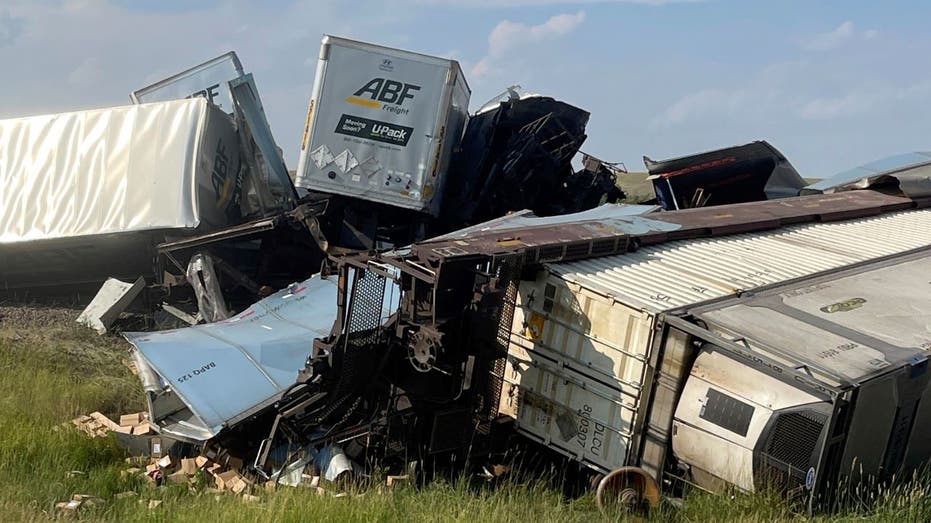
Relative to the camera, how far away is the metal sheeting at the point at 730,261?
6.62 meters

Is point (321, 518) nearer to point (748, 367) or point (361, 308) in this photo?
point (361, 308)

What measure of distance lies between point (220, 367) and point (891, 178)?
10.5 meters

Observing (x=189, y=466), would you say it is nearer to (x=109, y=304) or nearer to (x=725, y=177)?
(x=109, y=304)

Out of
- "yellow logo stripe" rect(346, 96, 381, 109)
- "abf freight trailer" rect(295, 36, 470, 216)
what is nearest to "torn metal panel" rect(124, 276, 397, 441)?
"abf freight trailer" rect(295, 36, 470, 216)

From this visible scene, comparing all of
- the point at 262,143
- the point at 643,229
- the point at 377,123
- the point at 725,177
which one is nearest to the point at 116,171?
the point at 262,143

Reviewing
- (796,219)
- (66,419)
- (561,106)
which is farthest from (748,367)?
(561,106)

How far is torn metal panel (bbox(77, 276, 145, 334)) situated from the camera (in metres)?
10.6

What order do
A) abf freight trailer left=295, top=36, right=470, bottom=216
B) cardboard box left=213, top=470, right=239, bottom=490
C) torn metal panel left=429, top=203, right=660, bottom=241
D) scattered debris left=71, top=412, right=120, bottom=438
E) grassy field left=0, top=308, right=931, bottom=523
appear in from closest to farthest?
grassy field left=0, top=308, right=931, bottom=523 → cardboard box left=213, top=470, right=239, bottom=490 → scattered debris left=71, top=412, right=120, bottom=438 → torn metal panel left=429, top=203, right=660, bottom=241 → abf freight trailer left=295, top=36, right=470, bottom=216

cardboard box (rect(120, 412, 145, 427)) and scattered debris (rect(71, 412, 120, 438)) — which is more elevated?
cardboard box (rect(120, 412, 145, 427))

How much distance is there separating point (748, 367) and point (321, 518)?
3012 millimetres

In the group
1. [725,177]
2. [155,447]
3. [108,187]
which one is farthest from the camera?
[725,177]

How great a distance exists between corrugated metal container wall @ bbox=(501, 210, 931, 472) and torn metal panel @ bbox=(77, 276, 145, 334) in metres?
6.04

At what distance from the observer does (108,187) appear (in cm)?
1131

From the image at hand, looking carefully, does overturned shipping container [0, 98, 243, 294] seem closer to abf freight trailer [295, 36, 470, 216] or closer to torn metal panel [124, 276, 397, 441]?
abf freight trailer [295, 36, 470, 216]
